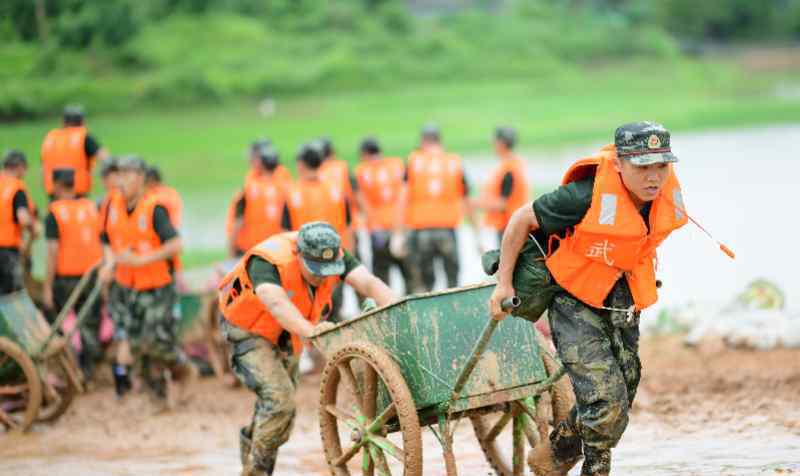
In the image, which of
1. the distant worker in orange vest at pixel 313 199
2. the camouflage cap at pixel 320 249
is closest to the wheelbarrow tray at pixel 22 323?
the distant worker in orange vest at pixel 313 199

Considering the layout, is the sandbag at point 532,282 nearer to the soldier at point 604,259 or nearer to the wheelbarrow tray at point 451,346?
the soldier at point 604,259

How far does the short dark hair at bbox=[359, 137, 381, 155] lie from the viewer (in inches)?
548

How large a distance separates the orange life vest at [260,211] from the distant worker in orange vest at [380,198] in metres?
1.55

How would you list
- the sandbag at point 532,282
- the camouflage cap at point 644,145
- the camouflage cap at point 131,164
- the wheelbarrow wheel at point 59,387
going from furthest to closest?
1. the camouflage cap at point 131,164
2. the wheelbarrow wheel at point 59,387
3. the sandbag at point 532,282
4. the camouflage cap at point 644,145

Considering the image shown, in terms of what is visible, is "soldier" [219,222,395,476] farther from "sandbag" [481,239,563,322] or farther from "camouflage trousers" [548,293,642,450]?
"camouflage trousers" [548,293,642,450]

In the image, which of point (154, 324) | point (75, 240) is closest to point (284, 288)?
point (154, 324)

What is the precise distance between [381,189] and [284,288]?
649cm

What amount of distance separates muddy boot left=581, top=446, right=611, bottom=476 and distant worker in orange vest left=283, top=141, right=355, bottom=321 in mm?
5383

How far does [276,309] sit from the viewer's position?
7.38 metres

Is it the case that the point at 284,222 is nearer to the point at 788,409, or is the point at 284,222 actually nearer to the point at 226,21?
the point at 788,409

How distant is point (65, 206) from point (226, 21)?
9649 mm

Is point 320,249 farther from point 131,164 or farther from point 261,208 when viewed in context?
point 261,208

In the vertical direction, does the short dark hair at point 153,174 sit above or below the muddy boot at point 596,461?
above

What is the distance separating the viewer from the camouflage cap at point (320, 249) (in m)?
7.40
